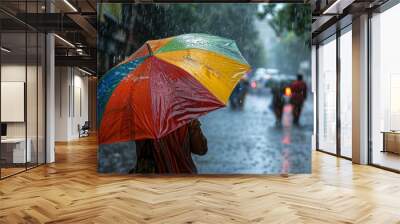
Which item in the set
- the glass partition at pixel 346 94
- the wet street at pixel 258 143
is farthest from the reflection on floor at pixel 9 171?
the glass partition at pixel 346 94

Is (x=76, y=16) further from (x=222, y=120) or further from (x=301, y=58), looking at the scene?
(x=301, y=58)

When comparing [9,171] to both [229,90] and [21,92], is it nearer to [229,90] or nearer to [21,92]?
[21,92]

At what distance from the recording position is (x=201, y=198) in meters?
4.80

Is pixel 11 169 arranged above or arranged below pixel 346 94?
below

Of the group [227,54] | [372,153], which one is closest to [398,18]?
[372,153]

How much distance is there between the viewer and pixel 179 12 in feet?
21.2

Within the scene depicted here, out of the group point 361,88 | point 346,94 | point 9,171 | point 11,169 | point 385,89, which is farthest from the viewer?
point 346,94

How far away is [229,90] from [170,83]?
959 mm

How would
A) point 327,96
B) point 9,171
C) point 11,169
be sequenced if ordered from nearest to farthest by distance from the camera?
point 9,171, point 11,169, point 327,96

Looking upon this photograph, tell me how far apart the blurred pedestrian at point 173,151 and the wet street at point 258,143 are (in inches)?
5.7

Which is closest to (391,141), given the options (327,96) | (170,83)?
(327,96)

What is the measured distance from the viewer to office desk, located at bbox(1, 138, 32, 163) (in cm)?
639

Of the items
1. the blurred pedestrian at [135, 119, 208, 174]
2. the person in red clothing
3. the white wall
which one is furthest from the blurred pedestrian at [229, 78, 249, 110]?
the white wall

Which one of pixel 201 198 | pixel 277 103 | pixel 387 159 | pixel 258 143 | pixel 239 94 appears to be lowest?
pixel 201 198
